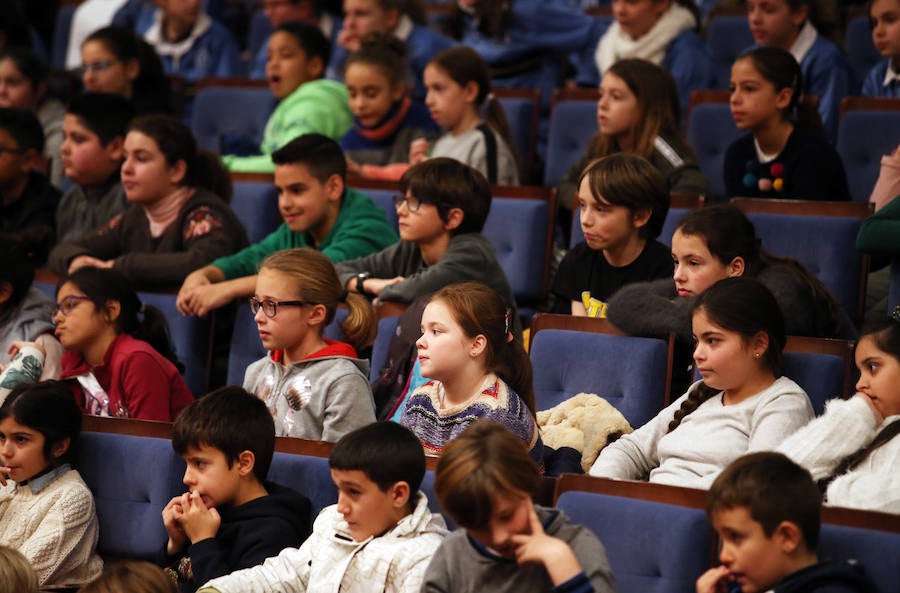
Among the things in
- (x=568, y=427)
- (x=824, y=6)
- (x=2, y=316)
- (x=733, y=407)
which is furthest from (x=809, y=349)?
(x=824, y=6)

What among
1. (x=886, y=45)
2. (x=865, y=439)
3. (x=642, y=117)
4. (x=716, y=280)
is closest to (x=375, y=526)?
(x=865, y=439)

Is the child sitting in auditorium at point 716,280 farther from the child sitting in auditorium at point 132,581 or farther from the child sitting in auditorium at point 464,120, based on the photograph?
the child sitting in auditorium at point 464,120

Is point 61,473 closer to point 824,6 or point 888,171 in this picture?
point 888,171

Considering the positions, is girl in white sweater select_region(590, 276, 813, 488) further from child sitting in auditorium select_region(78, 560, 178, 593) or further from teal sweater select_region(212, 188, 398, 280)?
teal sweater select_region(212, 188, 398, 280)

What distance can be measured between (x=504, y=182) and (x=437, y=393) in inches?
63.5

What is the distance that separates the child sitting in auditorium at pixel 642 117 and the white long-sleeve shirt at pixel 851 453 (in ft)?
5.22

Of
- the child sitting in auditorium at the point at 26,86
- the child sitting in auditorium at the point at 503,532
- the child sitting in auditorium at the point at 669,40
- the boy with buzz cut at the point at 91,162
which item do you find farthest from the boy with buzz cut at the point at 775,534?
the child sitting in auditorium at the point at 26,86

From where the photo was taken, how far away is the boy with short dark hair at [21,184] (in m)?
4.20

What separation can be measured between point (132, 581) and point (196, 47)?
3.95 metres

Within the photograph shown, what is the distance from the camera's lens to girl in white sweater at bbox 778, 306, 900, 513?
85.6 inches

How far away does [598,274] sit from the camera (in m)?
3.21

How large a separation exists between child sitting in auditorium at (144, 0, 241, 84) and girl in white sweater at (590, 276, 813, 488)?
362cm

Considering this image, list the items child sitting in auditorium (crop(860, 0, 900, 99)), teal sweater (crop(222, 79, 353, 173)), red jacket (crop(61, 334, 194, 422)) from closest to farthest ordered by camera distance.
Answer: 1. red jacket (crop(61, 334, 194, 422))
2. child sitting in auditorium (crop(860, 0, 900, 99))
3. teal sweater (crop(222, 79, 353, 173))

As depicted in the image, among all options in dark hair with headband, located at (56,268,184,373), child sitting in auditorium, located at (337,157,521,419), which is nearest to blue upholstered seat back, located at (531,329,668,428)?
child sitting in auditorium, located at (337,157,521,419)
